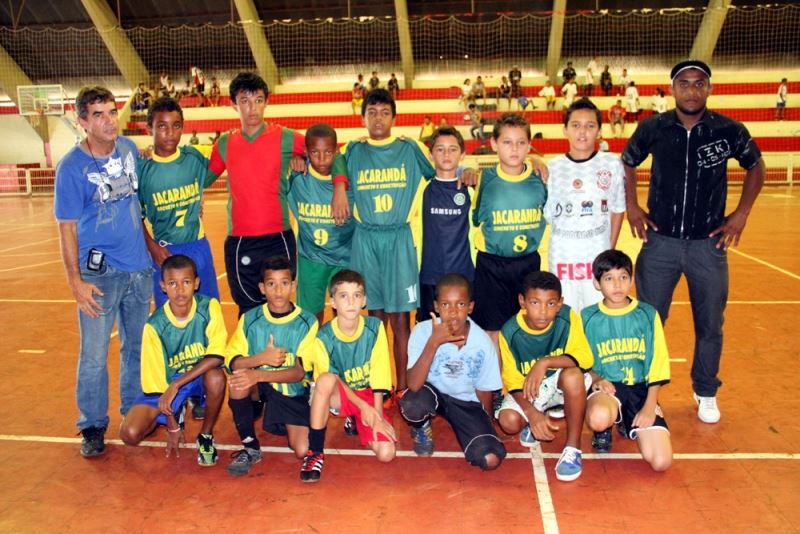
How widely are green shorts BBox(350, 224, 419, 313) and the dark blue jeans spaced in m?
1.60

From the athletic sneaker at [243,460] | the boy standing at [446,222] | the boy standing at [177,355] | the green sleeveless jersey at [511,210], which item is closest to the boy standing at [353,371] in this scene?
the athletic sneaker at [243,460]

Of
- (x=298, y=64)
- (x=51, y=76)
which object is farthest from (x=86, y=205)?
(x=51, y=76)

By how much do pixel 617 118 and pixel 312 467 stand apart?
22.2 m

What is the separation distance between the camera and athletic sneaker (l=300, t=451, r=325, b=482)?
12.3 feet

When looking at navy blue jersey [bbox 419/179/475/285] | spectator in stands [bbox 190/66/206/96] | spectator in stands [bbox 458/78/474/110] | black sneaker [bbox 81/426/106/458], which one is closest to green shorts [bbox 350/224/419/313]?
navy blue jersey [bbox 419/179/475/285]

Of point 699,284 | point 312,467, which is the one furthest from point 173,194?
point 699,284

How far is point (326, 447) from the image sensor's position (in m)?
4.27

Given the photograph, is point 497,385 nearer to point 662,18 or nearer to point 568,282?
point 568,282

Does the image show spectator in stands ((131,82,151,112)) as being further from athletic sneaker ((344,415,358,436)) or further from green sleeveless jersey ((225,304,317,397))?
athletic sneaker ((344,415,358,436))

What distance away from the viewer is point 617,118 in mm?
23484

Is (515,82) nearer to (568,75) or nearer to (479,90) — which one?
(479,90)

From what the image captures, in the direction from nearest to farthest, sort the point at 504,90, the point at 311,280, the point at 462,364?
the point at 462,364 → the point at 311,280 → the point at 504,90

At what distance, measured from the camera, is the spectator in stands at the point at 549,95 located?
25359 mm

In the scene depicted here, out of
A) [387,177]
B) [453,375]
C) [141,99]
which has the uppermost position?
[141,99]
